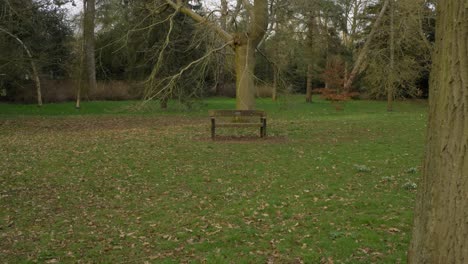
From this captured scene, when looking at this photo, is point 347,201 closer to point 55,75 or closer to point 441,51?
point 441,51

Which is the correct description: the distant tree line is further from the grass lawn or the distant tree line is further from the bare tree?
the grass lawn

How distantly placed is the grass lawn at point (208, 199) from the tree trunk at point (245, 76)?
265 cm

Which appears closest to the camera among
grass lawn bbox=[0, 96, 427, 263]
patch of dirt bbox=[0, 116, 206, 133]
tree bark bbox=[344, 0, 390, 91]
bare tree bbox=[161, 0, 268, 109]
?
grass lawn bbox=[0, 96, 427, 263]

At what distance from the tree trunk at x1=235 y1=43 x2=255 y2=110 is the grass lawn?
104 inches

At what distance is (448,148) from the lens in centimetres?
351

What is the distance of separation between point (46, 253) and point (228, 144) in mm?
9406

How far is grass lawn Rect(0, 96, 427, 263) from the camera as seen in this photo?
18.5 ft

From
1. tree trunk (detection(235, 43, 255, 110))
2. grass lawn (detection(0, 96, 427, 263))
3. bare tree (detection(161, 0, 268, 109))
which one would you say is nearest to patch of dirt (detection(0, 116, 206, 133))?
grass lawn (detection(0, 96, 427, 263))

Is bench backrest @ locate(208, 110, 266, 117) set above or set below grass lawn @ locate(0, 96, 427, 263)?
above

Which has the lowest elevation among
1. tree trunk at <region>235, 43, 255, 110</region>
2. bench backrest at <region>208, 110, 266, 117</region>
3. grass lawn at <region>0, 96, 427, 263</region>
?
grass lawn at <region>0, 96, 427, 263</region>

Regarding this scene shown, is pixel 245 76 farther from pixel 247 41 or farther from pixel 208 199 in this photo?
pixel 208 199

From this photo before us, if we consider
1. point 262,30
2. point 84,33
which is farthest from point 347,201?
point 84,33

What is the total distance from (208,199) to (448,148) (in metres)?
5.04

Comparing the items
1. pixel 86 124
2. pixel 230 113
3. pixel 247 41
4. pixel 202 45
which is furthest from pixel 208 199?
pixel 202 45
